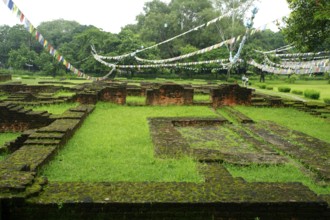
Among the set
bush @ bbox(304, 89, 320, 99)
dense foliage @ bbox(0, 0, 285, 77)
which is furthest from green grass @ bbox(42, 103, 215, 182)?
dense foliage @ bbox(0, 0, 285, 77)

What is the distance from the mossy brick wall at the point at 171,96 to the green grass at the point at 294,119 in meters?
2.07

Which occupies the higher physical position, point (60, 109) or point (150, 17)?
point (150, 17)

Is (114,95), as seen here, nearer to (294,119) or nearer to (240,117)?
(240,117)

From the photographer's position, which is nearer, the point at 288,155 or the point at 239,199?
the point at 239,199

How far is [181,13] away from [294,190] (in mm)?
43012

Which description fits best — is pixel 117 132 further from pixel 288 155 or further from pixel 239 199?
pixel 239 199

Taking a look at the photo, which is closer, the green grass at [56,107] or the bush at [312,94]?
the green grass at [56,107]

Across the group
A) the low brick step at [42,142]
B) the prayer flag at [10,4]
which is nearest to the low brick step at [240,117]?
the low brick step at [42,142]

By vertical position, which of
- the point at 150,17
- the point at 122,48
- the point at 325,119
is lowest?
the point at 325,119

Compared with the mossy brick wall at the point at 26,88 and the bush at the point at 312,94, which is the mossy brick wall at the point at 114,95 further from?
the bush at the point at 312,94

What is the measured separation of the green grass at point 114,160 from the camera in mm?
5178

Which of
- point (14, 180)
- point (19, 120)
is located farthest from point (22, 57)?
point (14, 180)

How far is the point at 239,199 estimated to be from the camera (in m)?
3.89

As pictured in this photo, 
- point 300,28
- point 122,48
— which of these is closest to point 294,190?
point 300,28
